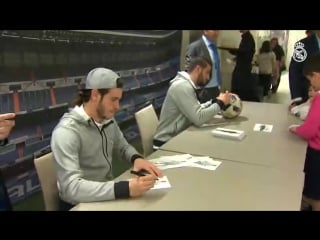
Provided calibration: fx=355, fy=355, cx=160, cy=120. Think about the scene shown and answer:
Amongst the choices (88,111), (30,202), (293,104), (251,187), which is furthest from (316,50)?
(30,202)

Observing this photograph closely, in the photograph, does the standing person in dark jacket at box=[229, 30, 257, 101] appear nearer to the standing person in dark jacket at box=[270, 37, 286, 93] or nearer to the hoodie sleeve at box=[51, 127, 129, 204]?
the standing person in dark jacket at box=[270, 37, 286, 93]

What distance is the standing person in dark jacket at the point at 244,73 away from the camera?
5.43 m

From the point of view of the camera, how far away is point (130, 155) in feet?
6.56

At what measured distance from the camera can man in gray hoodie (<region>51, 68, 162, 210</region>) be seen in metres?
1.47

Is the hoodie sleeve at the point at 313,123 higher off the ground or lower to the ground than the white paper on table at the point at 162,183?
higher

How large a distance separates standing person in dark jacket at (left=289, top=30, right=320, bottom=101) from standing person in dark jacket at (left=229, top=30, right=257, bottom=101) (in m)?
1.82

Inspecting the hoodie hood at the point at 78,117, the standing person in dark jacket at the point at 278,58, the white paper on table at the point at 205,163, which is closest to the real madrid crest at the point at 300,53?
the white paper on table at the point at 205,163

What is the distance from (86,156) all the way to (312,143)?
149cm

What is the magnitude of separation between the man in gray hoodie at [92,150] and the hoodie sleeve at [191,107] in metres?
0.76

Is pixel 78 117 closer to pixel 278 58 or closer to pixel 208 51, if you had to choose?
pixel 208 51

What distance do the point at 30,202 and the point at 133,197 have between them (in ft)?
4.89

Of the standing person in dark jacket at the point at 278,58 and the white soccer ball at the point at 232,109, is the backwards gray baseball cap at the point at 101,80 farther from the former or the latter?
the standing person in dark jacket at the point at 278,58

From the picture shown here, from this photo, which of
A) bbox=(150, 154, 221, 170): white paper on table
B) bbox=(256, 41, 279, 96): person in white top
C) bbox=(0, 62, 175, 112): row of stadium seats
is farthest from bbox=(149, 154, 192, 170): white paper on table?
bbox=(256, 41, 279, 96): person in white top
